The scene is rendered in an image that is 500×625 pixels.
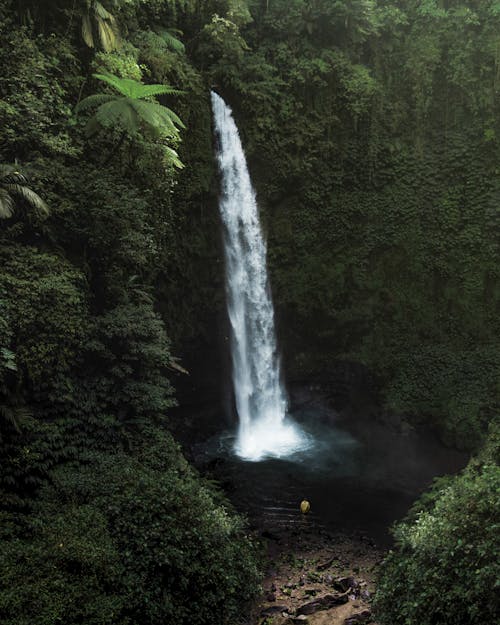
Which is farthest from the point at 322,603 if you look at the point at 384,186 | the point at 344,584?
the point at 384,186

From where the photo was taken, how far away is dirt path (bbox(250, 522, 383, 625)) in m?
8.08

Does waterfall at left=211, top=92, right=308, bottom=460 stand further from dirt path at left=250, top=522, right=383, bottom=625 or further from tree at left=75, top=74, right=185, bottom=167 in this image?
tree at left=75, top=74, right=185, bottom=167

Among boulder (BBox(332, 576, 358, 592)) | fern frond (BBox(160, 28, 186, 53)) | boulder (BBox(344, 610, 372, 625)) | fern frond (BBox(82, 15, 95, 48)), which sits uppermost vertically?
fern frond (BBox(160, 28, 186, 53))

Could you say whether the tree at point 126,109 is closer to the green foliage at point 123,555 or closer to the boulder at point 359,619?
the green foliage at point 123,555

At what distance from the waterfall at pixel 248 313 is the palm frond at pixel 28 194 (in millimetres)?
7827

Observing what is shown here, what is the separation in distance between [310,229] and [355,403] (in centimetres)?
632

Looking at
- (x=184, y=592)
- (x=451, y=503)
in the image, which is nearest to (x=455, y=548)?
(x=451, y=503)

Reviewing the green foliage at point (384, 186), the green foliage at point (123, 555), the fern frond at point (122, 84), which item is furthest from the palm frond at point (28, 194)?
the green foliage at point (384, 186)

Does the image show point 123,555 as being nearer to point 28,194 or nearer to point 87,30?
point 28,194

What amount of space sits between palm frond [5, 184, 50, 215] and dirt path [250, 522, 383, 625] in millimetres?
7594

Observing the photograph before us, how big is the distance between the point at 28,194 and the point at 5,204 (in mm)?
511

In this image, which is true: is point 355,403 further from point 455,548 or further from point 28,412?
point 28,412

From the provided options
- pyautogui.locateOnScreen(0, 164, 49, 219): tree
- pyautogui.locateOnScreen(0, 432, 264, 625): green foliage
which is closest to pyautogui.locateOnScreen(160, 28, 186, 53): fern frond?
pyautogui.locateOnScreen(0, 164, 49, 219): tree

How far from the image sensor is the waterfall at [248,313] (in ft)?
52.3
